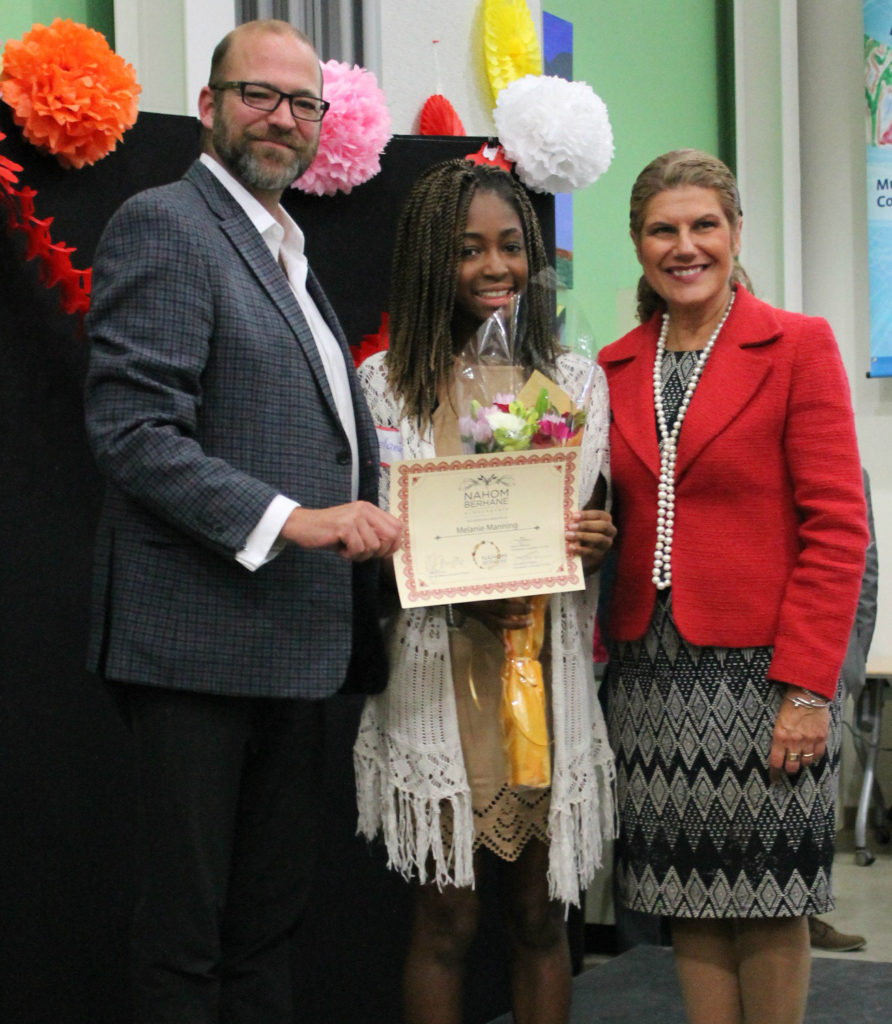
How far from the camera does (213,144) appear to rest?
1.87 m

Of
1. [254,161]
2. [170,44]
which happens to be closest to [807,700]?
[254,161]

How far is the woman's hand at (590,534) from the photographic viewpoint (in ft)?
6.41

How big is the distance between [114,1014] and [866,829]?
3.69 metres

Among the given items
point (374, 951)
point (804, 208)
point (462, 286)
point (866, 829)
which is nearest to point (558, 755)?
point (462, 286)

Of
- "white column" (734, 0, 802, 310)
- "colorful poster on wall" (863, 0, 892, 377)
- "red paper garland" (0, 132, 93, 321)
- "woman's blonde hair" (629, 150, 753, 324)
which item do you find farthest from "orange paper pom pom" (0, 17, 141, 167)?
"colorful poster on wall" (863, 0, 892, 377)

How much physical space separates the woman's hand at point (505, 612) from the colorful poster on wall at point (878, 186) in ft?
12.8

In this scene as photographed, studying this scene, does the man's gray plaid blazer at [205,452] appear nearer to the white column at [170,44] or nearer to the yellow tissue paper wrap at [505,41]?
the white column at [170,44]

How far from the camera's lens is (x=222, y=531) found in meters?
1.61

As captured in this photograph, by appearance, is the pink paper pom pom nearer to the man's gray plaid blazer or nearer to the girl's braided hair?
the girl's braided hair

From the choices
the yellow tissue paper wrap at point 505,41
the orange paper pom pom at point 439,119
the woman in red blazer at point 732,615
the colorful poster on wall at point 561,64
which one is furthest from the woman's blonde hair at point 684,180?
the colorful poster on wall at point 561,64

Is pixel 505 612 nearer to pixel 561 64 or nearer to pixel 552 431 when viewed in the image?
pixel 552 431

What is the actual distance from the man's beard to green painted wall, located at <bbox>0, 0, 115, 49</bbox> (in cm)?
81

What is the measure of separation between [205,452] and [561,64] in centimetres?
337

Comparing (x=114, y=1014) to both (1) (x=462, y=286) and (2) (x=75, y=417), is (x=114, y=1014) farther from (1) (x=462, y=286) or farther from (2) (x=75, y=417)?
(1) (x=462, y=286)
